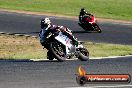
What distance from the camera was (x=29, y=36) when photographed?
29.1 meters

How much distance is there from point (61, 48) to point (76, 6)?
105ft

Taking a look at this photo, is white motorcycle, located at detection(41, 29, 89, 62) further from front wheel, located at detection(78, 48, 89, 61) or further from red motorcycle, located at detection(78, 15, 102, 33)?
red motorcycle, located at detection(78, 15, 102, 33)

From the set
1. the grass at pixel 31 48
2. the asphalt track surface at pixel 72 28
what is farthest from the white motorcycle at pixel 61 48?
the asphalt track surface at pixel 72 28

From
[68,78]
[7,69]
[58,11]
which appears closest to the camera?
[68,78]

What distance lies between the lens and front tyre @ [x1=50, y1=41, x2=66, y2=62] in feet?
57.0

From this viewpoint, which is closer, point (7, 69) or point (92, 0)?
point (7, 69)

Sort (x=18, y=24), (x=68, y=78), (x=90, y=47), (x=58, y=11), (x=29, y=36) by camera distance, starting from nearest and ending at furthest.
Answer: (x=68, y=78), (x=90, y=47), (x=29, y=36), (x=18, y=24), (x=58, y=11)

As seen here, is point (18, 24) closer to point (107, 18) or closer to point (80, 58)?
point (107, 18)

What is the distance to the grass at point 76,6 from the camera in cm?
4511

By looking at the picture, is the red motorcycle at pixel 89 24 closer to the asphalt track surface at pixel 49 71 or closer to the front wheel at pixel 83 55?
the front wheel at pixel 83 55

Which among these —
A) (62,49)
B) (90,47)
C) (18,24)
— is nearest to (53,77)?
(62,49)

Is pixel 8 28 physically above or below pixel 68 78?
below

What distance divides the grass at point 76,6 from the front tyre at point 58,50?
2556 centimetres

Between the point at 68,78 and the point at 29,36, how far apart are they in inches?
609
